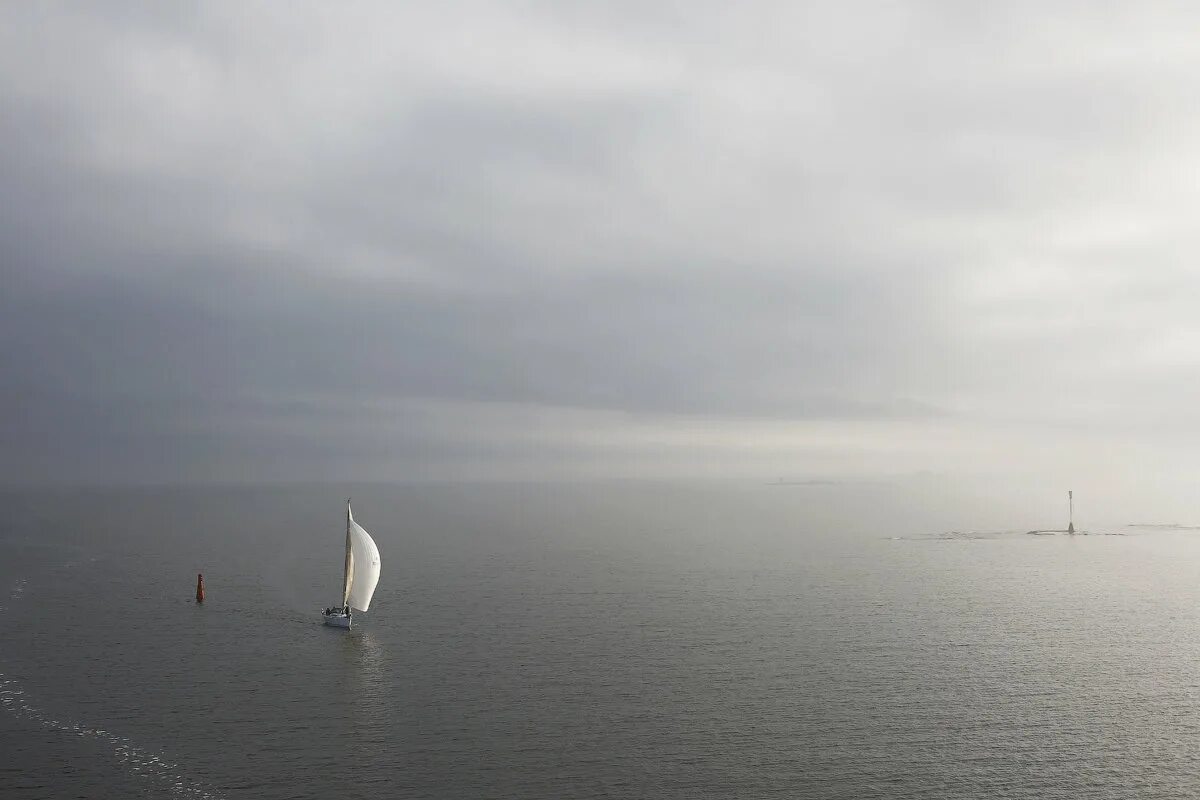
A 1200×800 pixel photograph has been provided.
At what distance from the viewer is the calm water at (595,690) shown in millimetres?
61250

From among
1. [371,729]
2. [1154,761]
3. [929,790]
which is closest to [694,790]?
[929,790]

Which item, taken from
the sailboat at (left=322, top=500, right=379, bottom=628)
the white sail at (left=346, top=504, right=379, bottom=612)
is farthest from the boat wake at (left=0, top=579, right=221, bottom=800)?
the white sail at (left=346, top=504, right=379, bottom=612)

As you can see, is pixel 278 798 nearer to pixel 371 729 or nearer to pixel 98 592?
pixel 371 729

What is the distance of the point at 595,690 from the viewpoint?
79750 millimetres

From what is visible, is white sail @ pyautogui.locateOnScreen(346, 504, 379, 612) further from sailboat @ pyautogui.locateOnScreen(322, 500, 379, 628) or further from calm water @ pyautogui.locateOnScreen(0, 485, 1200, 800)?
calm water @ pyautogui.locateOnScreen(0, 485, 1200, 800)

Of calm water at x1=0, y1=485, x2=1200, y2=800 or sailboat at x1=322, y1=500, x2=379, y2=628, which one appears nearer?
calm water at x1=0, y1=485, x2=1200, y2=800

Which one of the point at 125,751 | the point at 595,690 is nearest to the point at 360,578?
the point at 595,690

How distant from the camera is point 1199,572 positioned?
172 meters

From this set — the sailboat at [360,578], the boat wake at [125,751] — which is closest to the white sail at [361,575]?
the sailboat at [360,578]

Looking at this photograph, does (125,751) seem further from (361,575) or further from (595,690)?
(361,575)

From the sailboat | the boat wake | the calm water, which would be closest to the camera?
the boat wake

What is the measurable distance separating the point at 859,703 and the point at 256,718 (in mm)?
48405

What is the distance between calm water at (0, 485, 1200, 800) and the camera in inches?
2411

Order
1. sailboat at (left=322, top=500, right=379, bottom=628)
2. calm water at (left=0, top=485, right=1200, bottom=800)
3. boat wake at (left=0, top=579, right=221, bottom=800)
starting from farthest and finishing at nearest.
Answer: sailboat at (left=322, top=500, right=379, bottom=628) < calm water at (left=0, top=485, right=1200, bottom=800) < boat wake at (left=0, top=579, right=221, bottom=800)
